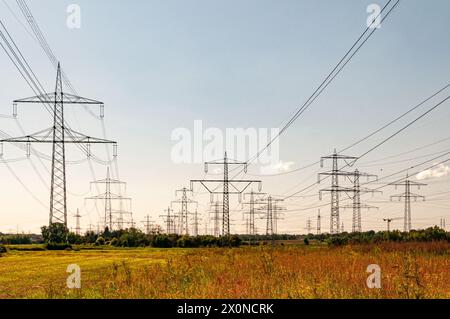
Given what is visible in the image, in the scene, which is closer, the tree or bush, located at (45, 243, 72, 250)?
bush, located at (45, 243, 72, 250)

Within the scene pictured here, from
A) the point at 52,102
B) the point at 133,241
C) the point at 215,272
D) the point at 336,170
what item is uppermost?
the point at 52,102

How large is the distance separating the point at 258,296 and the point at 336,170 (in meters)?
56.4

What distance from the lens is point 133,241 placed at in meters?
97.9

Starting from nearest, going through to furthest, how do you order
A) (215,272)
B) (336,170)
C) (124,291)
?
(124,291), (215,272), (336,170)

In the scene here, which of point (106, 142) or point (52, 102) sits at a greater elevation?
point (52, 102)

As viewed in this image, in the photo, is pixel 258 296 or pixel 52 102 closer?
pixel 258 296

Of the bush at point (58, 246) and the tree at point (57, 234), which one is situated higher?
the tree at point (57, 234)

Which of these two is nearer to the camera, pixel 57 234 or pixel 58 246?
pixel 58 246

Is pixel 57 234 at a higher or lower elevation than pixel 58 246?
higher

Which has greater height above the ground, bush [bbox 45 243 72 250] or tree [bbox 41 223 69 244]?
tree [bbox 41 223 69 244]

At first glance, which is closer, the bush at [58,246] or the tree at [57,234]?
the bush at [58,246]

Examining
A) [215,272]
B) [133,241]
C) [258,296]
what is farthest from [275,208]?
[258,296]
